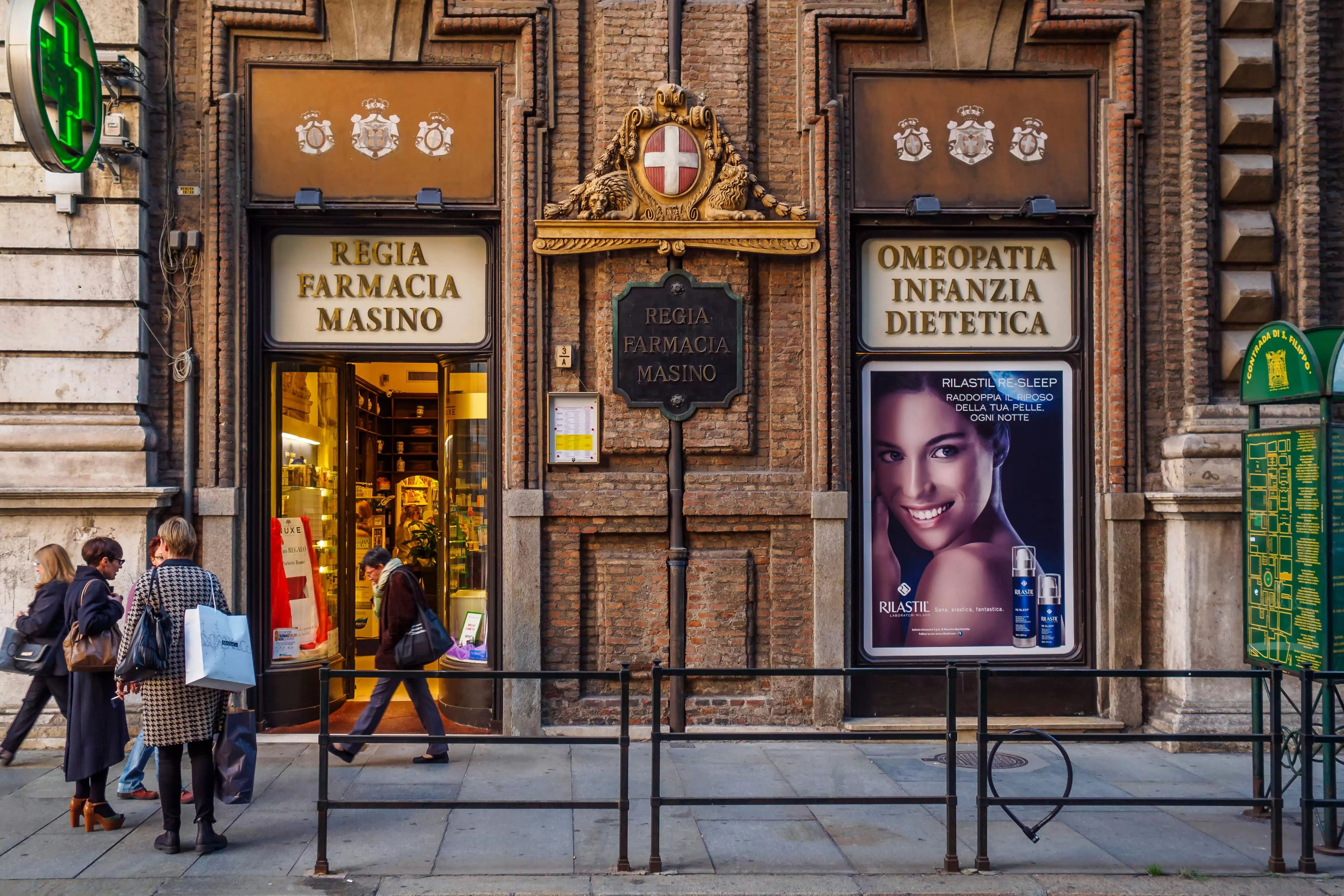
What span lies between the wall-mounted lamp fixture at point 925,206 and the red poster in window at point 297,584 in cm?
608

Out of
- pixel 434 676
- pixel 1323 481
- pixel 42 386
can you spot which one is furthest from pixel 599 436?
pixel 1323 481

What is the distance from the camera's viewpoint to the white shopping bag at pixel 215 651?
238 inches

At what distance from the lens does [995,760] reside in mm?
8633

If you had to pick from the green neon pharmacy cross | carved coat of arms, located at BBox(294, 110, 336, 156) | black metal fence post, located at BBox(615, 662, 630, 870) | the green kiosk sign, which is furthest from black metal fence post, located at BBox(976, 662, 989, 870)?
Result: the green neon pharmacy cross

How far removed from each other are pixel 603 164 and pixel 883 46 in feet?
8.93

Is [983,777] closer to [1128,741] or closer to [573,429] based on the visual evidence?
[1128,741]

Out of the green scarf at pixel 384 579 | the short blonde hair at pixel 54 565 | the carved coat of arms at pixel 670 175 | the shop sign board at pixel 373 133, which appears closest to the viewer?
the short blonde hair at pixel 54 565

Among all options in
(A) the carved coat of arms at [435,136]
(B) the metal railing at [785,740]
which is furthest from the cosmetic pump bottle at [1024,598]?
(A) the carved coat of arms at [435,136]

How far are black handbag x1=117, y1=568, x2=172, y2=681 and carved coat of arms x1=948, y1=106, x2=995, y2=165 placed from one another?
7333mm

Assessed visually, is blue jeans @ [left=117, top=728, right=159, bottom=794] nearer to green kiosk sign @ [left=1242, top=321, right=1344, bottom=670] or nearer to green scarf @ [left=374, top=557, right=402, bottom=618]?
green scarf @ [left=374, top=557, right=402, bottom=618]

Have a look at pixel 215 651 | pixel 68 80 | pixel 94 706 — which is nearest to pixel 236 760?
pixel 215 651

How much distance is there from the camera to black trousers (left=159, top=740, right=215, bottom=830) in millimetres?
6207

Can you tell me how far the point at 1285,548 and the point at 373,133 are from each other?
25.3 feet

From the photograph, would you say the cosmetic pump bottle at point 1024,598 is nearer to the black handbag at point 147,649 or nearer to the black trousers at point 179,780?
the black trousers at point 179,780
